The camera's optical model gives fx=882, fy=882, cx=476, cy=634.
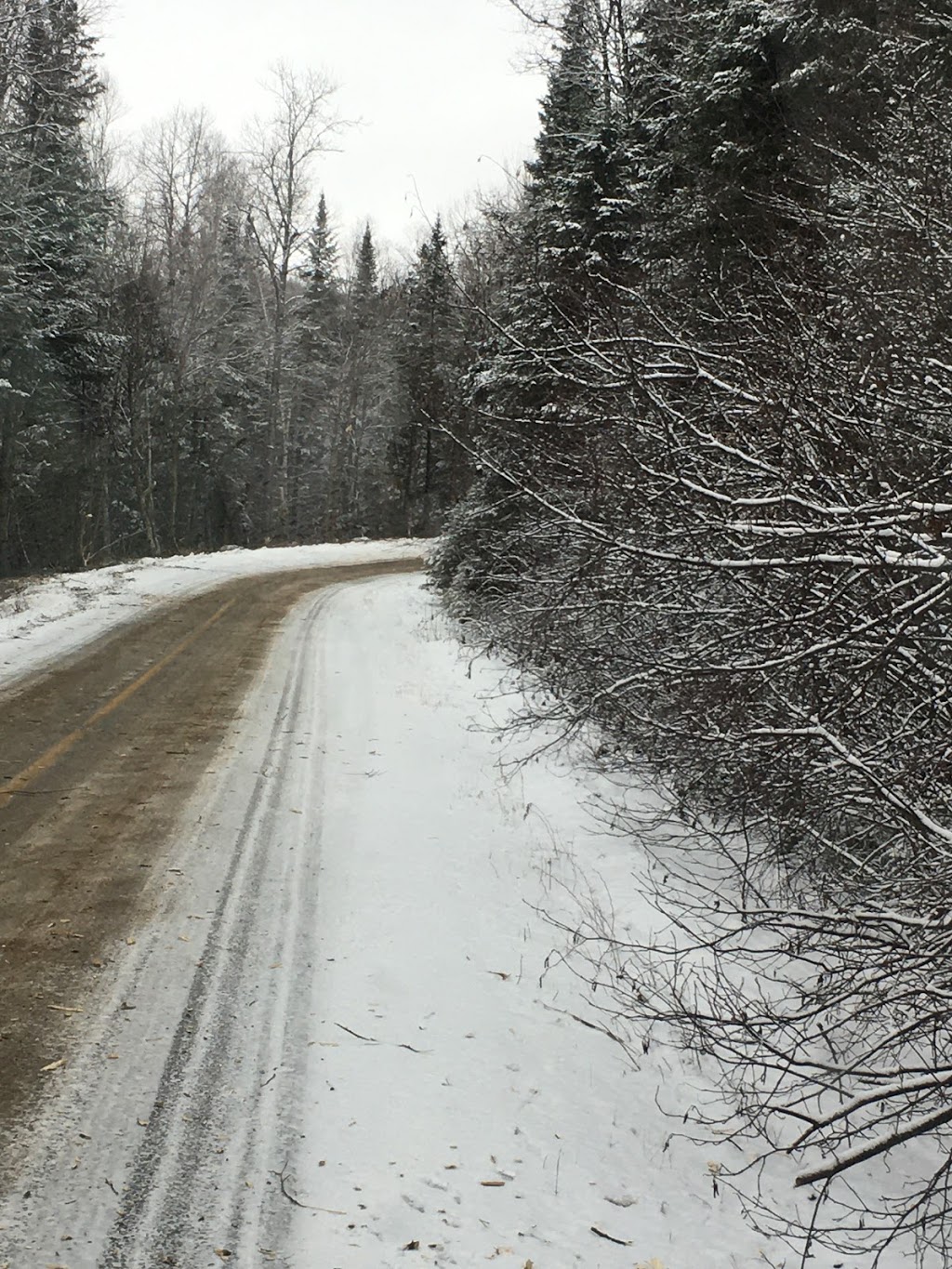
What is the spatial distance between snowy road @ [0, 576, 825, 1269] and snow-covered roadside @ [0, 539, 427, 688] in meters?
6.50

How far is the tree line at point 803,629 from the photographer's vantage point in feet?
12.0

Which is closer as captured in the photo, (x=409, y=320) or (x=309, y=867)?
(x=309, y=867)

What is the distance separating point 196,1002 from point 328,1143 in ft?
3.88

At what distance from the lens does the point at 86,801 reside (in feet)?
22.4

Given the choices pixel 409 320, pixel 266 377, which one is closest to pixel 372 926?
pixel 266 377

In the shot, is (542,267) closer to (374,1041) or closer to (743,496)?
(743,496)

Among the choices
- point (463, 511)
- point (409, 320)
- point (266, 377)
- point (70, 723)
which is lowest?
point (70, 723)

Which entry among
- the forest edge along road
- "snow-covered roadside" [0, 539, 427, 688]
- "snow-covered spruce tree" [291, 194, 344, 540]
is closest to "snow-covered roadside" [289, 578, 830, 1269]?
the forest edge along road

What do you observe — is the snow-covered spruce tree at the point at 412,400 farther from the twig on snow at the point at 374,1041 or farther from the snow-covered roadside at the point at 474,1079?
the twig on snow at the point at 374,1041

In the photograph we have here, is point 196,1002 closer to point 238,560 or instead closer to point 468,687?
point 468,687

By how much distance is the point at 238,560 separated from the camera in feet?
88.0

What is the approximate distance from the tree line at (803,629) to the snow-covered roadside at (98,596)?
680 cm

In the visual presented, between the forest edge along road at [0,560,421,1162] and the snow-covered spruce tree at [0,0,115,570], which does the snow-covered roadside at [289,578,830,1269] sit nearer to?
the forest edge along road at [0,560,421,1162]

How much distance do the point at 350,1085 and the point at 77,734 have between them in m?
5.74
